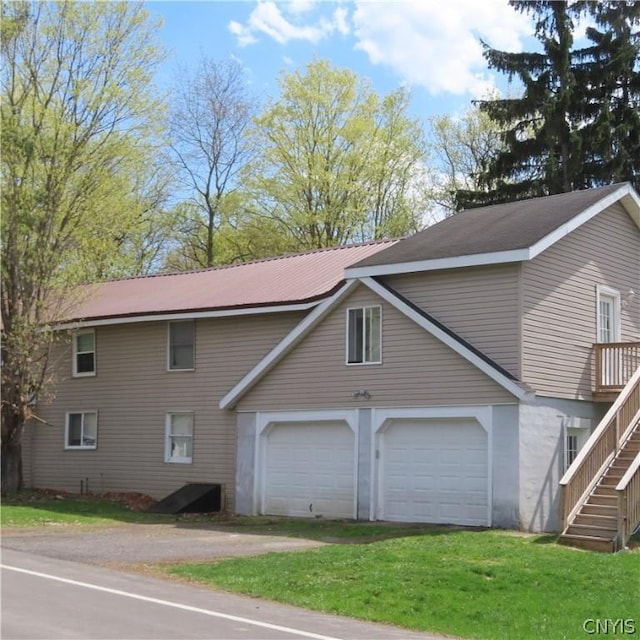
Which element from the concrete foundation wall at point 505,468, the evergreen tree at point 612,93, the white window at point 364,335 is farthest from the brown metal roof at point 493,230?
the evergreen tree at point 612,93

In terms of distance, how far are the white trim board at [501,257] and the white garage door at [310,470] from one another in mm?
3459

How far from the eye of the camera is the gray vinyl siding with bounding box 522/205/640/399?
19.7m

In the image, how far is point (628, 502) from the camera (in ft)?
54.6

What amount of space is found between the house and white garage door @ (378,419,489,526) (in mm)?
38

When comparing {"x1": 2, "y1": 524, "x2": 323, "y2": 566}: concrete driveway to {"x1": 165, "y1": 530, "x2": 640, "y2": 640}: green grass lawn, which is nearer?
{"x1": 165, "y1": 530, "x2": 640, "y2": 640}: green grass lawn

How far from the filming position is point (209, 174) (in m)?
48.2

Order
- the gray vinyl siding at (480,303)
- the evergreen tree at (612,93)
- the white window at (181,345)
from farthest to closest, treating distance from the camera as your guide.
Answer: the evergreen tree at (612,93), the white window at (181,345), the gray vinyl siding at (480,303)

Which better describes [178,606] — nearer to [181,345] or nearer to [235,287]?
[181,345]

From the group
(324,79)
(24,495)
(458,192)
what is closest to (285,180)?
(324,79)

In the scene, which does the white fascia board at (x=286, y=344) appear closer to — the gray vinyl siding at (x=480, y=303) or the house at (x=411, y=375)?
the house at (x=411, y=375)

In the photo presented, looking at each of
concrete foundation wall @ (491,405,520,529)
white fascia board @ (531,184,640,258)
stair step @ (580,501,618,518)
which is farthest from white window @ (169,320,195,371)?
stair step @ (580,501,618,518)

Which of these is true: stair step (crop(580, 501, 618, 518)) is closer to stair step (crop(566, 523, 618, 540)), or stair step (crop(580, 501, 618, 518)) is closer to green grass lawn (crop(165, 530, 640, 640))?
stair step (crop(566, 523, 618, 540))

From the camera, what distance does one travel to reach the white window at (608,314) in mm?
22391

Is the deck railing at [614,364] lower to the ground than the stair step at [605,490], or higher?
higher
